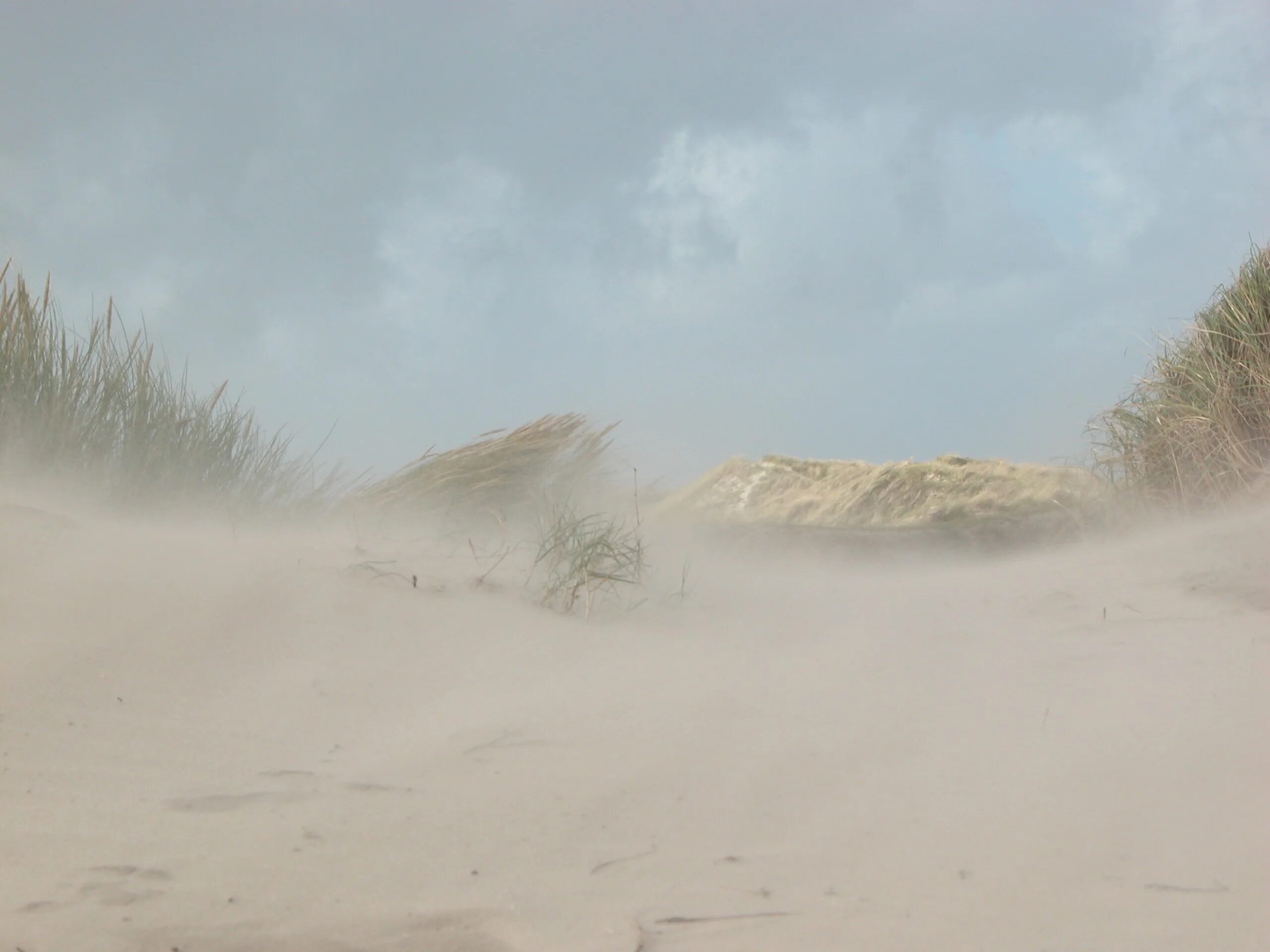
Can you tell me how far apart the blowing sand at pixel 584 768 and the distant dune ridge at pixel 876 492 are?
288cm

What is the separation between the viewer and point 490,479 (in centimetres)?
437

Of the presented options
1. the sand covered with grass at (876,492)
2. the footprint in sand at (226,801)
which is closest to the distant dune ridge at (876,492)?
the sand covered with grass at (876,492)

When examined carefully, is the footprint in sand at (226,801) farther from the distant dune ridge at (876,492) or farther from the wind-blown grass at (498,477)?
the distant dune ridge at (876,492)

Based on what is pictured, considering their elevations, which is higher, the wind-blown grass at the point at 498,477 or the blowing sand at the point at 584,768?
the wind-blown grass at the point at 498,477

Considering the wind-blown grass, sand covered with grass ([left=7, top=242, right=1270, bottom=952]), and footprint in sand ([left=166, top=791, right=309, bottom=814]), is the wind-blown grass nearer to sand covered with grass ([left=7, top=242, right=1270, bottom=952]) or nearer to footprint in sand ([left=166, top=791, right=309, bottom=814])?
sand covered with grass ([left=7, top=242, right=1270, bottom=952])

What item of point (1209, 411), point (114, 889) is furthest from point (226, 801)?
point (1209, 411)

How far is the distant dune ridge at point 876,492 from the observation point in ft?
20.5

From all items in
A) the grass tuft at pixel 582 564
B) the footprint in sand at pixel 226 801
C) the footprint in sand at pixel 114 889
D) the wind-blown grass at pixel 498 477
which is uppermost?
the wind-blown grass at pixel 498 477

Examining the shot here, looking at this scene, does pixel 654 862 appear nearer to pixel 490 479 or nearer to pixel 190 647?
pixel 190 647

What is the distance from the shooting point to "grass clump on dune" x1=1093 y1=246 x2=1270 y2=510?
461 centimetres

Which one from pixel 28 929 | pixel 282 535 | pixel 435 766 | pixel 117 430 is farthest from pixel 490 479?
pixel 28 929

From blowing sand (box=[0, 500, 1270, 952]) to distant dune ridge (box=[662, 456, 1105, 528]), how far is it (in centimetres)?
288

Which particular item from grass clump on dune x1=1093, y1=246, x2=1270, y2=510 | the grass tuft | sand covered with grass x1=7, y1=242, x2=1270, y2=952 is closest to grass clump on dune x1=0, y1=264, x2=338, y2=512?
sand covered with grass x1=7, y1=242, x2=1270, y2=952

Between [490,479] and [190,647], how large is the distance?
6.50 feet
